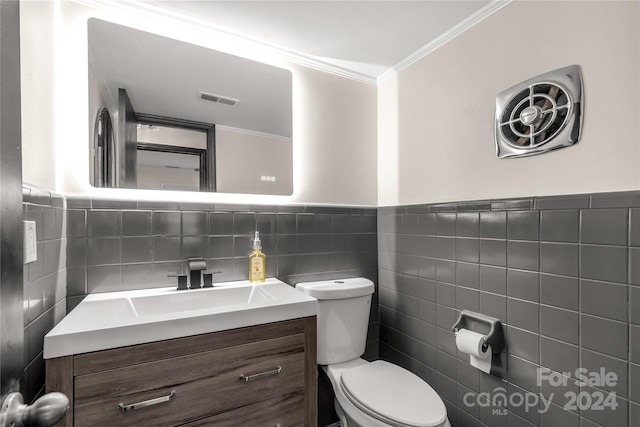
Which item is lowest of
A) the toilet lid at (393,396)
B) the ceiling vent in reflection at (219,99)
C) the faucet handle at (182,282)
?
the toilet lid at (393,396)

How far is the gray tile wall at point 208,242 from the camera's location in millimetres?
1229

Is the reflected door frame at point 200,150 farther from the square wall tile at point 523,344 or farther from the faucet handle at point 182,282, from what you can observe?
the square wall tile at point 523,344

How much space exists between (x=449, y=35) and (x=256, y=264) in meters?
1.53

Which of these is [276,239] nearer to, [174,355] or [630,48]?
[174,355]

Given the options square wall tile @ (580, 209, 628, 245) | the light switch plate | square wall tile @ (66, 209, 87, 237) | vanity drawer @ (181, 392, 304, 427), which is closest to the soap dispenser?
vanity drawer @ (181, 392, 304, 427)

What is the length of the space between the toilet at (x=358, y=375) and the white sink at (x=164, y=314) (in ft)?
1.06

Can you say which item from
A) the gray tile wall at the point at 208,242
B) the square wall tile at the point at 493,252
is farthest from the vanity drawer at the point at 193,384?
the square wall tile at the point at 493,252

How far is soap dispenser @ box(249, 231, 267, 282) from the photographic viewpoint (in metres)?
1.49

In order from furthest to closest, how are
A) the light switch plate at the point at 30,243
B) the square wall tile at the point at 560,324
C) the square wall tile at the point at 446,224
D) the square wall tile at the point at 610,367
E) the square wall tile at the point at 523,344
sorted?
1. the square wall tile at the point at 446,224
2. the square wall tile at the point at 523,344
3. the square wall tile at the point at 560,324
4. the square wall tile at the point at 610,367
5. the light switch plate at the point at 30,243

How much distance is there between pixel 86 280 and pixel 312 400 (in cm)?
104

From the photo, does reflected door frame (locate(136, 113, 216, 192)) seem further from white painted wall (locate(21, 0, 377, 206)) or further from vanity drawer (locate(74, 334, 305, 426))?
vanity drawer (locate(74, 334, 305, 426))

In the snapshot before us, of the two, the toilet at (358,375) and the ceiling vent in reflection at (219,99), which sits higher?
the ceiling vent in reflection at (219,99)

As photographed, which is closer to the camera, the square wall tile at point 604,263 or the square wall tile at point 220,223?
the square wall tile at point 604,263

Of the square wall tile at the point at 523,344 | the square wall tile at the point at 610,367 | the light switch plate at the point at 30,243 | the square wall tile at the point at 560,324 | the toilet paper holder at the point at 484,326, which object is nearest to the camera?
the light switch plate at the point at 30,243
